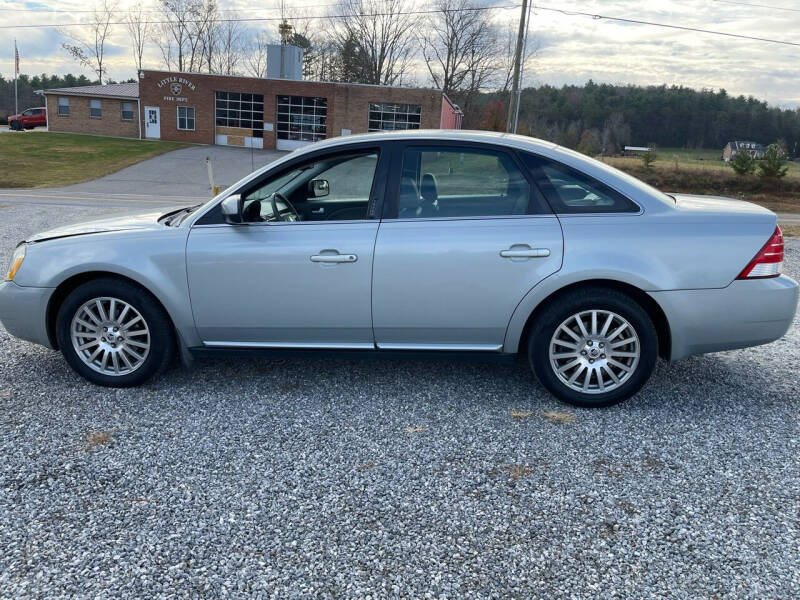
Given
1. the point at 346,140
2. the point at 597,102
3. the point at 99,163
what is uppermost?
the point at 597,102

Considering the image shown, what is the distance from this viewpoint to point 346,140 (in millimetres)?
4402

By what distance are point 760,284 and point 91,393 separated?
434cm

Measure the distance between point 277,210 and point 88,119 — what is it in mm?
51032

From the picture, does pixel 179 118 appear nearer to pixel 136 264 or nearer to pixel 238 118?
pixel 238 118

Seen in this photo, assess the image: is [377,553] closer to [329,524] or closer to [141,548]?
[329,524]

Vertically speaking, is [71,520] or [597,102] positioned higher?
[597,102]

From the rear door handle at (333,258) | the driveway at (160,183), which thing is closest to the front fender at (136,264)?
the rear door handle at (333,258)

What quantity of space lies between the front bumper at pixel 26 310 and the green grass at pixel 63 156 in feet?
74.1

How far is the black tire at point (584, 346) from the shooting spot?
410 centimetres

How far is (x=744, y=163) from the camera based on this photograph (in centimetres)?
2798

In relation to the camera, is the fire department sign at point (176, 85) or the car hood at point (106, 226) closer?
the car hood at point (106, 226)

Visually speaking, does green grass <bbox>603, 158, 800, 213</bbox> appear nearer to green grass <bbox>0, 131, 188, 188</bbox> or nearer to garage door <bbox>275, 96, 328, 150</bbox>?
garage door <bbox>275, 96, 328, 150</bbox>

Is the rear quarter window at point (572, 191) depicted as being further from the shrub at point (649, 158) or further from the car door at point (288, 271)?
the shrub at point (649, 158)

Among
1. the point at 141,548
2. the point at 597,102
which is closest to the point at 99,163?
the point at 141,548
